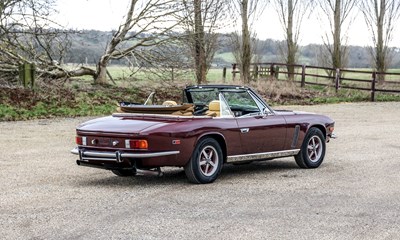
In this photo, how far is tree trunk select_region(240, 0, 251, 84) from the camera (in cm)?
3541

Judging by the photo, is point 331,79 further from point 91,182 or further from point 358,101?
point 91,182

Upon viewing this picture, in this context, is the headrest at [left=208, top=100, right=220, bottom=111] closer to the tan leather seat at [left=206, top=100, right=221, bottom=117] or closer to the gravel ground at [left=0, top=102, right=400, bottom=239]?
the tan leather seat at [left=206, top=100, right=221, bottom=117]

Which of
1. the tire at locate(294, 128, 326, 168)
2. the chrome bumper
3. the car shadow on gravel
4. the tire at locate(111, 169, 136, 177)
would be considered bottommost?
the car shadow on gravel

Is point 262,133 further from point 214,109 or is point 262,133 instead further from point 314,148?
point 314,148

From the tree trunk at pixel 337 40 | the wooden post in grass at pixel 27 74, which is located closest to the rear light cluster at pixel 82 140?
the wooden post in grass at pixel 27 74

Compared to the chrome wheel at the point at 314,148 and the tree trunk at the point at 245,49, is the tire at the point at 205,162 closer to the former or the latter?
the chrome wheel at the point at 314,148

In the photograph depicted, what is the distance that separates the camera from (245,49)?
3672cm

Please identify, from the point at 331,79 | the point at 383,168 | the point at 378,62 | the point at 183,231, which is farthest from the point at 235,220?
the point at 378,62

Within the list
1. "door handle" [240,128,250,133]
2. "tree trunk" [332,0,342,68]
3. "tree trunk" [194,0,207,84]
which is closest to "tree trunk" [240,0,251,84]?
"tree trunk" [332,0,342,68]

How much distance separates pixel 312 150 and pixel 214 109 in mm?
2220

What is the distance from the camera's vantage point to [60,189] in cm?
934

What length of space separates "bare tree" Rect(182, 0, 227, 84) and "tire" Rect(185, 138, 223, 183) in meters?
16.3

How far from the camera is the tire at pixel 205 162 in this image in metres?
9.48

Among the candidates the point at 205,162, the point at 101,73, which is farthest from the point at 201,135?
the point at 101,73
